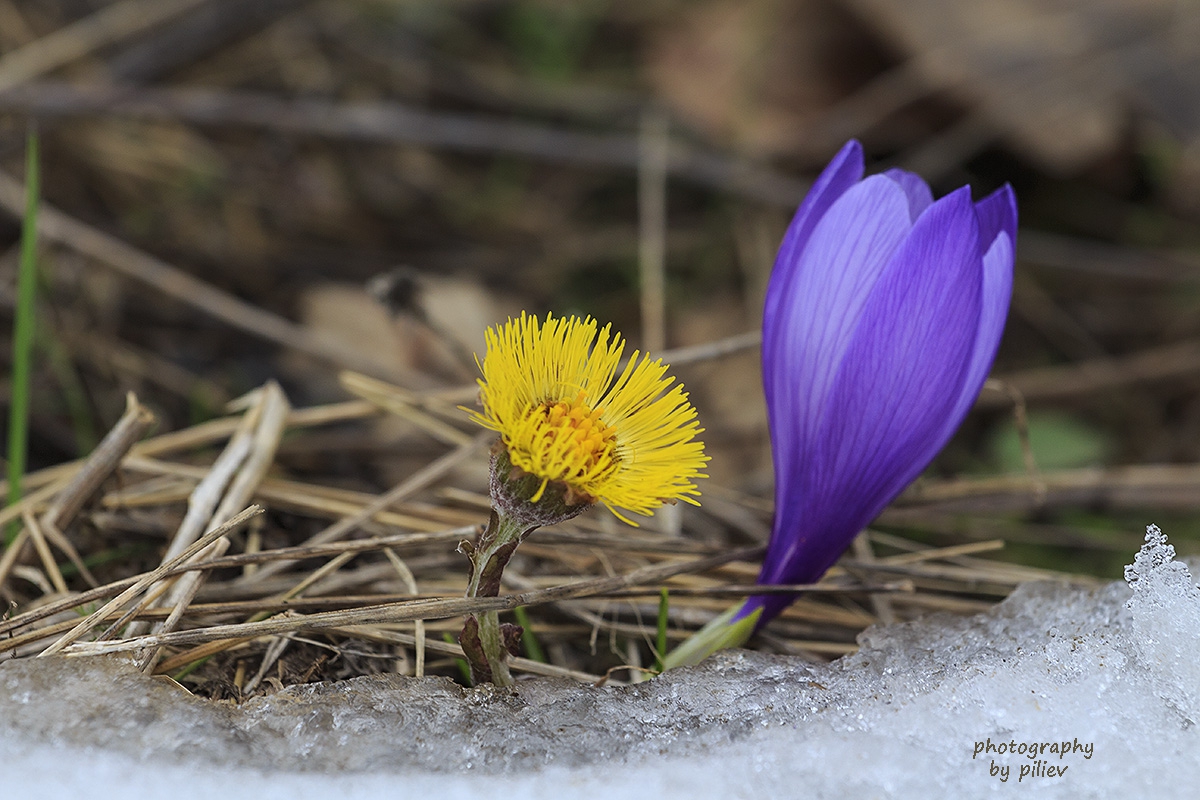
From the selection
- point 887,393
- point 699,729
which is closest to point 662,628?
point 699,729

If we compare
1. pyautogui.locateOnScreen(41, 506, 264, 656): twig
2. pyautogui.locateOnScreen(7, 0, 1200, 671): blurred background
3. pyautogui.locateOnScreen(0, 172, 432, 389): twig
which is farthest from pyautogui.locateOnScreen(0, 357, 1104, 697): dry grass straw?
pyautogui.locateOnScreen(7, 0, 1200, 671): blurred background

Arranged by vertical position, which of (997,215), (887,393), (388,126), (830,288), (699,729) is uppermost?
(388,126)

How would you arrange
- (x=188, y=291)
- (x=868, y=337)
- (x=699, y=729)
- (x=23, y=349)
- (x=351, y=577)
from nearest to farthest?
1. (x=699, y=729)
2. (x=868, y=337)
3. (x=351, y=577)
4. (x=23, y=349)
5. (x=188, y=291)

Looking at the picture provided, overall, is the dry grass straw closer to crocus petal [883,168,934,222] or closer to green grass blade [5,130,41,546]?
green grass blade [5,130,41,546]

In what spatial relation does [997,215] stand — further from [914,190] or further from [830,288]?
[830,288]

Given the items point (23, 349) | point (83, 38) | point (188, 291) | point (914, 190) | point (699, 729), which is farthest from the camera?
point (83, 38)

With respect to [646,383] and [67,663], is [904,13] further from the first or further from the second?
[67,663]

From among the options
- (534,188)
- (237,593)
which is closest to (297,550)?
(237,593)
